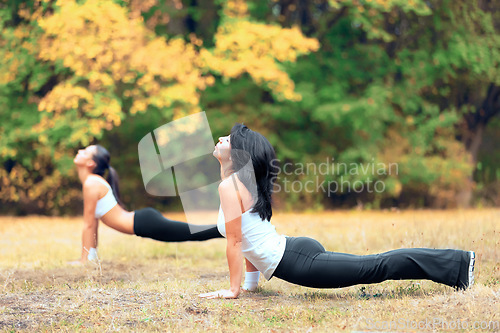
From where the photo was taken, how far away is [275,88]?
1349 cm

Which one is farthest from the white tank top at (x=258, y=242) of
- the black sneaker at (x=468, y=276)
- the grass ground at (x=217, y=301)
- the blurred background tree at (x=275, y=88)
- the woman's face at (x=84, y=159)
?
the blurred background tree at (x=275, y=88)

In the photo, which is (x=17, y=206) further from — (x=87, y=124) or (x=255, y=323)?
(x=255, y=323)

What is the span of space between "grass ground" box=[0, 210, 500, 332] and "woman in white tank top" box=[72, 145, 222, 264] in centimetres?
44

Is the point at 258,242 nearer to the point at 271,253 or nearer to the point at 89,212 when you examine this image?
the point at 271,253

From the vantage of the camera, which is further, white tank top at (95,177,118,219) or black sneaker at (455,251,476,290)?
white tank top at (95,177,118,219)

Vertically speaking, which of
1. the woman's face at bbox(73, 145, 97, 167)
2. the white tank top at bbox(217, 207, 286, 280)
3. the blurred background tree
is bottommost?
the white tank top at bbox(217, 207, 286, 280)

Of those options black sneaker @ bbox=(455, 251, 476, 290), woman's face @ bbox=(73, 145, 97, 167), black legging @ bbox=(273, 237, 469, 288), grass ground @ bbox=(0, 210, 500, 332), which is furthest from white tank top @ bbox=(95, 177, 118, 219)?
black sneaker @ bbox=(455, 251, 476, 290)

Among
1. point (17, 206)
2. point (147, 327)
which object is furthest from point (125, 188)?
point (147, 327)

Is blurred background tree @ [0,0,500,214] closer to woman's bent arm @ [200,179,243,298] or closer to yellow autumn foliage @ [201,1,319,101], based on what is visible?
yellow autumn foliage @ [201,1,319,101]

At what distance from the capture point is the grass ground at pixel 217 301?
4.20 m

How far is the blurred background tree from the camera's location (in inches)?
492

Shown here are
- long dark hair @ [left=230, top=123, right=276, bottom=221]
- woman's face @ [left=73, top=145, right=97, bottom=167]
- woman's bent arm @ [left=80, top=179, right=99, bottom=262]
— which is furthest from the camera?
woman's face @ [left=73, top=145, right=97, bottom=167]

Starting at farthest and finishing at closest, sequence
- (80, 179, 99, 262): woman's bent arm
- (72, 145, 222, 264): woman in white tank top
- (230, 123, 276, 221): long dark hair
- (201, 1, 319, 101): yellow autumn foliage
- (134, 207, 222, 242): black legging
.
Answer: (201, 1, 319, 101): yellow autumn foliage < (80, 179, 99, 262): woman's bent arm < (72, 145, 222, 264): woman in white tank top < (134, 207, 222, 242): black legging < (230, 123, 276, 221): long dark hair

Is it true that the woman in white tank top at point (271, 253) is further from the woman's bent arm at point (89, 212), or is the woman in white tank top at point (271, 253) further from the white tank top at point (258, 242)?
the woman's bent arm at point (89, 212)
